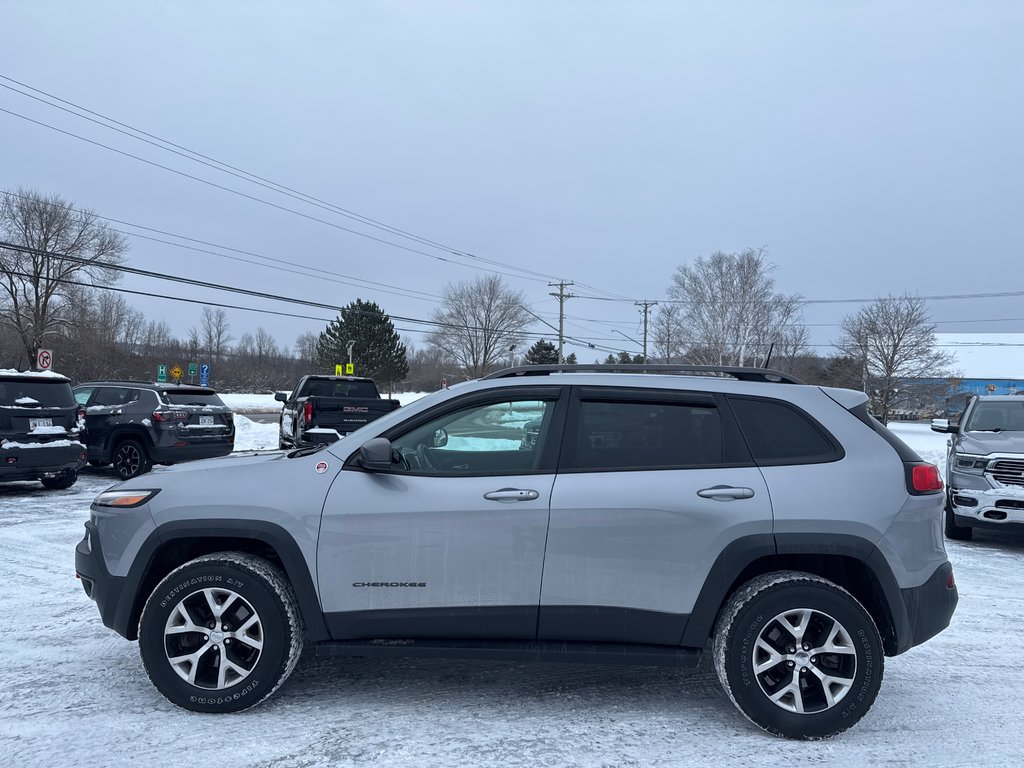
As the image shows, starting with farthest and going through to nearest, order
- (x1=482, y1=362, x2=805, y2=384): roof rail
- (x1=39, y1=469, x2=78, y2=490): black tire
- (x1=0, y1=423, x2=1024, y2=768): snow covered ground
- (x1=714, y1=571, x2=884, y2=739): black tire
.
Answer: (x1=39, y1=469, x2=78, y2=490): black tire
(x1=482, y1=362, x2=805, y2=384): roof rail
(x1=714, y1=571, x2=884, y2=739): black tire
(x1=0, y1=423, x2=1024, y2=768): snow covered ground

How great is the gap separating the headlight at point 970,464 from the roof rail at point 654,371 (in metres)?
5.73

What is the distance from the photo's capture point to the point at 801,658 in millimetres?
3471

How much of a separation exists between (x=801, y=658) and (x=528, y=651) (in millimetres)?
1296

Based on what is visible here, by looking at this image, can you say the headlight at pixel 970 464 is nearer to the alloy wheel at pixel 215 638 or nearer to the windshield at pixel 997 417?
the windshield at pixel 997 417

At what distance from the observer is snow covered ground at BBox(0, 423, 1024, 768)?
10.6ft

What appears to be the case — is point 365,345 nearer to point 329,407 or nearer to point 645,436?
point 329,407

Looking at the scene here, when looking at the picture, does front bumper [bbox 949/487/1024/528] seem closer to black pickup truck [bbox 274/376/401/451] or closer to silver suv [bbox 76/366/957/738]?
silver suv [bbox 76/366/957/738]

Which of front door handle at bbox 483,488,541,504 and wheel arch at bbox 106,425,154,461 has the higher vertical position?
front door handle at bbox 483,488,541,504

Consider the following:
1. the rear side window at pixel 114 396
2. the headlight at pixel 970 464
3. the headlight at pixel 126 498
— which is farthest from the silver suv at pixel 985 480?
the rear side window at pixel 114 396

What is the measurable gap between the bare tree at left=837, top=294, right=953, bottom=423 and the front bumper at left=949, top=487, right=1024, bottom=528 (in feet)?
131

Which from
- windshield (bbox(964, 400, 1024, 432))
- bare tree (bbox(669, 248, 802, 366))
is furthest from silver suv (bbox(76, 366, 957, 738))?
bare tree (bbox(669, 248, 802, 366))

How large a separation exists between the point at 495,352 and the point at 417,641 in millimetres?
71734

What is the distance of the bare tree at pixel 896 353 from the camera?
149 ft

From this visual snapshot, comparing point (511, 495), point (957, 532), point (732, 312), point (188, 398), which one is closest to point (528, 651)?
point (511, 495)
